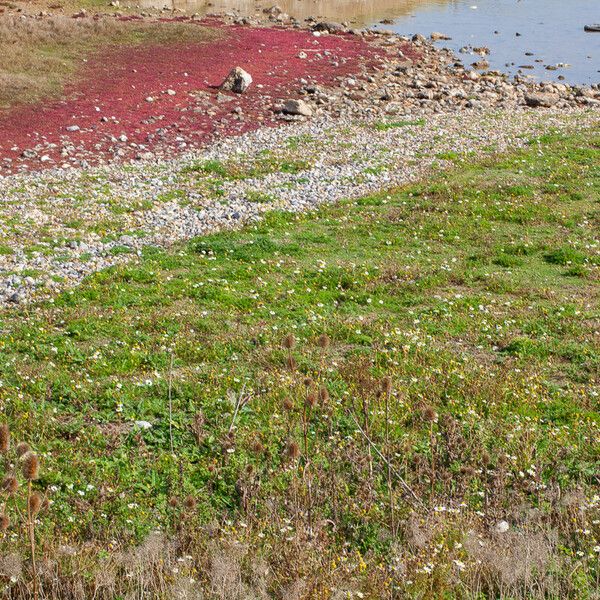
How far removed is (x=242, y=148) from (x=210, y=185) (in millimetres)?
5119

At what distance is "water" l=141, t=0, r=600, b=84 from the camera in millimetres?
52250

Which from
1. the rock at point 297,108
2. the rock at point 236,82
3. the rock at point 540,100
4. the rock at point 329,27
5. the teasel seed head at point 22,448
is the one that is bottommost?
the rock at point 540,100

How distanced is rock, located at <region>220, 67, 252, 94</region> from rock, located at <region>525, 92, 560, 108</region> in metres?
14.0

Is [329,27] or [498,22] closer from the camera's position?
[329,27]

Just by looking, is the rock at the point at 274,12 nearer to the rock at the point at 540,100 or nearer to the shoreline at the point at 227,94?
the shoreline at the point at 227,94

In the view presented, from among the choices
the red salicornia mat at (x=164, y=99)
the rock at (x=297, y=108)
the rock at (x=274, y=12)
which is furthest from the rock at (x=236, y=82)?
the rock at (x=274, y=12)

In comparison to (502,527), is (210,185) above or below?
below

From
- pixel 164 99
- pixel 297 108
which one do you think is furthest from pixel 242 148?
pixel 164 99

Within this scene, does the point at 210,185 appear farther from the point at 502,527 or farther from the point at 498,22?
the point at 498,22

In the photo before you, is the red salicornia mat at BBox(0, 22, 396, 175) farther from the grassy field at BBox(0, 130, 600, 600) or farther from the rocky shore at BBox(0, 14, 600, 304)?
the grassy field at BBox(0, 130, 600, 600)

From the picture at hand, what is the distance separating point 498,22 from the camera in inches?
2741

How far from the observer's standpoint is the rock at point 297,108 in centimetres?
3338

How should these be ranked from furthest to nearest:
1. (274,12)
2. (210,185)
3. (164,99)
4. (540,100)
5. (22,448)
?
(274,12), (540,100), (164,99), (210,185), (22,448)

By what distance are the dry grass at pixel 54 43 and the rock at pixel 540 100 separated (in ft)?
61.6
